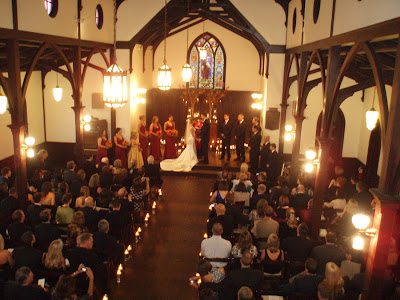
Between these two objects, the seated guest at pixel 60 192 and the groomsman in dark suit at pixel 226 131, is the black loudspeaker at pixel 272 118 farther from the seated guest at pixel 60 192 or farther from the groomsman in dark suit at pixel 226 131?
the seated guest at pixel 60 192

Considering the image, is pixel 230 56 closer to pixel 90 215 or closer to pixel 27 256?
pixel 90 215

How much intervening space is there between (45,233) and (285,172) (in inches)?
276

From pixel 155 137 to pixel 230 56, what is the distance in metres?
6.57

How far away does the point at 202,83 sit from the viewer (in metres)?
21.0

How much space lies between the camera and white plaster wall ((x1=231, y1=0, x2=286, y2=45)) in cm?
1512

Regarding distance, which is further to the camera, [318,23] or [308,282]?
[318,23]

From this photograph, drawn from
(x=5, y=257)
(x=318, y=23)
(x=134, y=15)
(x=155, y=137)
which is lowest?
(x=5, y=257)

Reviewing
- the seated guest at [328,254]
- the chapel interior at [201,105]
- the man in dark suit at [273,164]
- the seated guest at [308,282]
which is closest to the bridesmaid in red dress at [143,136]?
the chapel interior at [201,105]

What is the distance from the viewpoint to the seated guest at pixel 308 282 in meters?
6.33

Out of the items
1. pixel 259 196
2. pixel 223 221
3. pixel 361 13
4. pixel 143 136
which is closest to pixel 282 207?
pixel 259 196

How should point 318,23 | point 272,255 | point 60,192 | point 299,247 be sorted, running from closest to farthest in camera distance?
point 272,255 → point 299,247 → point 60,192 → point 318,23

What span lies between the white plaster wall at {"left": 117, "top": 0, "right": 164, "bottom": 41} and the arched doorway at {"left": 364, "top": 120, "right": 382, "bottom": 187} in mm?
8984

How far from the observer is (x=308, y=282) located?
6.34 meters

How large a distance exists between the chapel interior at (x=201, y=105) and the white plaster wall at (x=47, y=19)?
5cm
